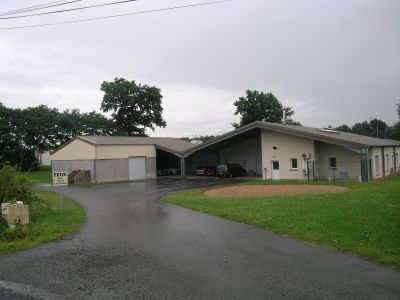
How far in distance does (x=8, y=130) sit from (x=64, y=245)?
51.9 metres

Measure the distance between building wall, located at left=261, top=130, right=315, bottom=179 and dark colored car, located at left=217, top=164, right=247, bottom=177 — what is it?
4.63 m

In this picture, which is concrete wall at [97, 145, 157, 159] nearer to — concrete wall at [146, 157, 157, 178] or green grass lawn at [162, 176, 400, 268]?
concrete wall at [146, 157, 157, 178]

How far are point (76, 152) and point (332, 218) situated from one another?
3018 cm

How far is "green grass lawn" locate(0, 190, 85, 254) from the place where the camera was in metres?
9.48

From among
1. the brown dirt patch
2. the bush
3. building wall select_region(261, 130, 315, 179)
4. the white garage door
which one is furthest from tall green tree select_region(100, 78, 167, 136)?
the bush

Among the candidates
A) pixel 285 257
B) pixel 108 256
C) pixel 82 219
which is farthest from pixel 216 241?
pixel 82 219

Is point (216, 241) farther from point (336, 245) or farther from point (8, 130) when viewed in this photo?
point (8, 130)

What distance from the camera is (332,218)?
11.5m

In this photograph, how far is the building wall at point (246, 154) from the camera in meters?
39.1

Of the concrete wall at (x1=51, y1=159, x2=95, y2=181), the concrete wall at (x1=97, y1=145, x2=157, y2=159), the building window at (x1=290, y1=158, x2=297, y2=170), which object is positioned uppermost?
the concrete wall at (x1=97, y1=145, x2=157, y2=159)

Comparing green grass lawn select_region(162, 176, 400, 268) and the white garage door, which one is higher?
the white garage door

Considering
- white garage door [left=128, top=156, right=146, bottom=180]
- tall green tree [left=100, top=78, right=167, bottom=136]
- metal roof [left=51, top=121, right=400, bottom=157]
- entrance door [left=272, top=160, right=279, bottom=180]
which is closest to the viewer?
metal roof [left=51, top=121, right=400, bottom=157]

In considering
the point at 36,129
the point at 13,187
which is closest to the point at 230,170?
the point at 13,187

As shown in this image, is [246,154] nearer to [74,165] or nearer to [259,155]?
[259,155]
